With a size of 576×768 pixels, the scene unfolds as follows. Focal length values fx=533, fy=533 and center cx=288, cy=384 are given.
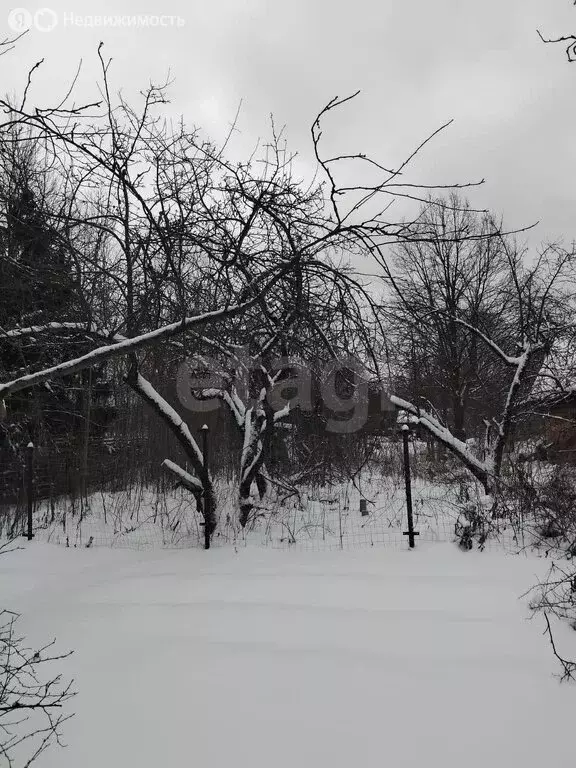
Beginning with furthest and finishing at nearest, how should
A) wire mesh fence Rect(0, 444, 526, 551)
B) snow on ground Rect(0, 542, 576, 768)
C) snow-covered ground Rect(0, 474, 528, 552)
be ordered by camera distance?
wire mesh fence Rect(0, 444, 526, 551)
snow-covered ground Rect(0, 474, 528, 552)
snow on ground Rect(0, 542, 576, 768)

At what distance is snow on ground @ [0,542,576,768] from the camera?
267 cm

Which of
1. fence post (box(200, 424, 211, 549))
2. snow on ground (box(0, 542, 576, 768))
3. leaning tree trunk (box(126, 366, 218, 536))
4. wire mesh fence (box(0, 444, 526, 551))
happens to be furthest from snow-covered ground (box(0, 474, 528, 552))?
snow on ground (box(0, 542, 576, 768))

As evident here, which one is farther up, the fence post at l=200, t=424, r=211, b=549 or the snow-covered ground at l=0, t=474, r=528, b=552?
the fence post at l=200, t=424, r=211, b=549

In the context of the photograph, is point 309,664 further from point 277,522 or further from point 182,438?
point 277,522

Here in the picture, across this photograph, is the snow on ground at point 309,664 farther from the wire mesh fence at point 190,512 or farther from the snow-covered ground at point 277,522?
the wire mesh fence at point 190,512

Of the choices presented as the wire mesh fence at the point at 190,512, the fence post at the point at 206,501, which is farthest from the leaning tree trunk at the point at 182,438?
the wire mesh fence at the point at 190,512

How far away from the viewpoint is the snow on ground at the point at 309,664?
267 cm

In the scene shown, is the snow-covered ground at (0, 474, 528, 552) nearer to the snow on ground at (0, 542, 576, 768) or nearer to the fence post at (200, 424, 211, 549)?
the fence post at (200, 424, 211, 549)

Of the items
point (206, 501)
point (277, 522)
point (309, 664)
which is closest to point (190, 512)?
point (277, 522)

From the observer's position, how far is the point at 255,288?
2.97 m

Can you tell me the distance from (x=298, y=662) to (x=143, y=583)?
7.79 ft

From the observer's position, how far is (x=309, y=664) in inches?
137

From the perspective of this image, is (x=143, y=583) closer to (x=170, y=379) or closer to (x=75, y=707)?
(x=75, y=707)

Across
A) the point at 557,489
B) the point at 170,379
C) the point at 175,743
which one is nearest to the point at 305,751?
the point at 175,743
